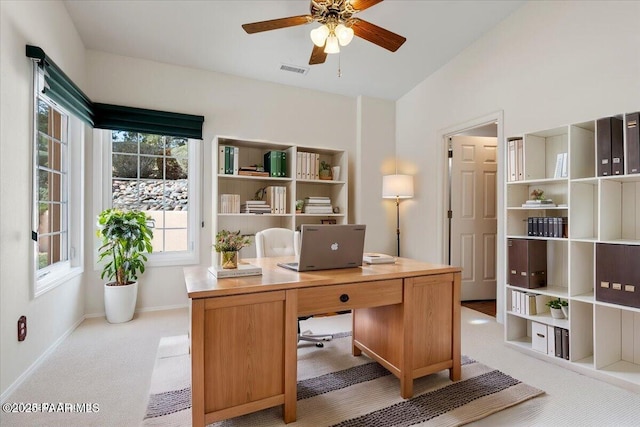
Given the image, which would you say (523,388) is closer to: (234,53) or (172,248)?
(172,248)

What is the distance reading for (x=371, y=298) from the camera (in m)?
1.85

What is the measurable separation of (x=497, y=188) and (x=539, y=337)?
169 centimetres

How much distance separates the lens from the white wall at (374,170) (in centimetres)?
433

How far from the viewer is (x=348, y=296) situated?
1799mm

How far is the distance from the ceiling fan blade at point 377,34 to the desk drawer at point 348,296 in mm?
1577

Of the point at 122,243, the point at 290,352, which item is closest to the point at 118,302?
the point at 122,243

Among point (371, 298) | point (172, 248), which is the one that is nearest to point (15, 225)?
point (172, 248)

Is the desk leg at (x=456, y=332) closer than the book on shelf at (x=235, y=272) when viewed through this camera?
No

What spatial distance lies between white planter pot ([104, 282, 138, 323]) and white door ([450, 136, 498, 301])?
11.8 ft

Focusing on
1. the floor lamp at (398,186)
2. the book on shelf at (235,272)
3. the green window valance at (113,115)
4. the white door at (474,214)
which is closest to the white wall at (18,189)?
the green window valance at (113,115)

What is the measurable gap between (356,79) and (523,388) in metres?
3.44

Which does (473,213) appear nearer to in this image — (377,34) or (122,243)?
(377,34)

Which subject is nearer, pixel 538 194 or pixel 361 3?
pixel 361 3

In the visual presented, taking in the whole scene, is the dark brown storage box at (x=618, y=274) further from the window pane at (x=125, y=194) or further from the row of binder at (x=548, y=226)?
the window pane at (x=125, y=194)
